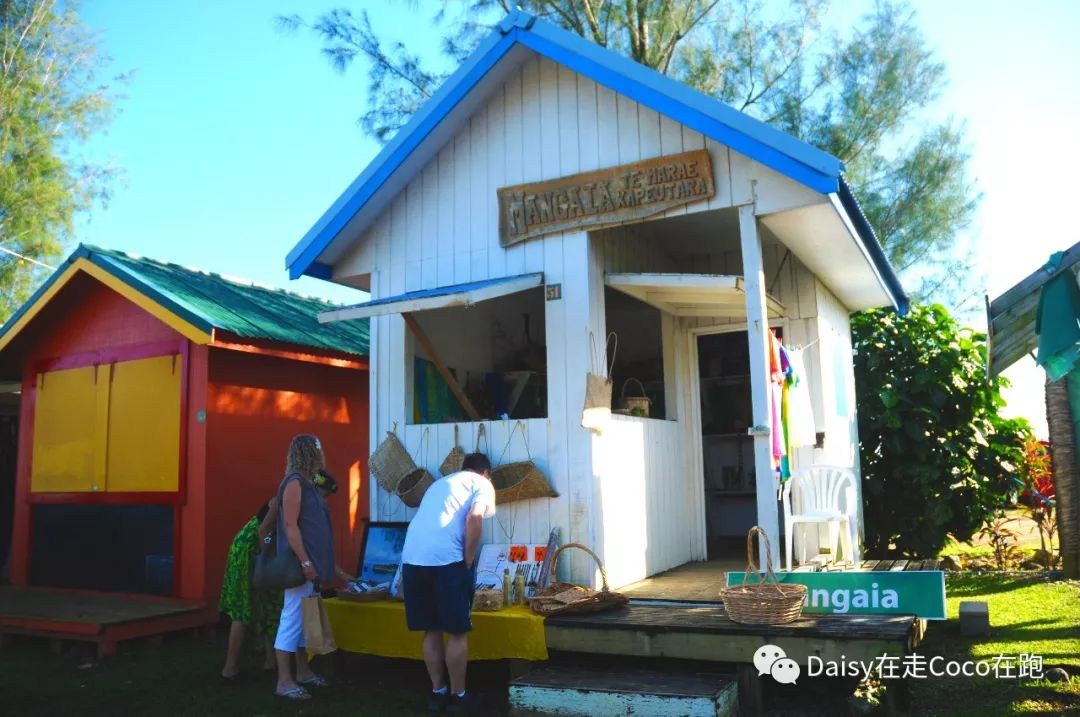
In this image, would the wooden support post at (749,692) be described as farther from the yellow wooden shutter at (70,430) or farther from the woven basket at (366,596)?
the yellow wooden shutter at (70,430)

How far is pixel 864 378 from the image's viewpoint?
10.9 m

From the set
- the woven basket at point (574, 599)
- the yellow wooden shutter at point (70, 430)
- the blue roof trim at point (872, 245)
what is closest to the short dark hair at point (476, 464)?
the woven basket at point (574, 599)

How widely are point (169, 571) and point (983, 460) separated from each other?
9.35 m

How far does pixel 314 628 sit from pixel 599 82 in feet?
14.7

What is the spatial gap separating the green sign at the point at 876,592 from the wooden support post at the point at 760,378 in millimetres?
336

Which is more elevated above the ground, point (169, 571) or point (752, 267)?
point (752, 267)

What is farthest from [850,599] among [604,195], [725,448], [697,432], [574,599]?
[725,448]

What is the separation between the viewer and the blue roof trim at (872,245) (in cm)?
639

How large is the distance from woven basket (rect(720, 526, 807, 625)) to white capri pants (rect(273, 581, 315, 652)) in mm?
2850

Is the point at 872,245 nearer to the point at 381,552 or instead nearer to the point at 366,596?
the point at 381,552

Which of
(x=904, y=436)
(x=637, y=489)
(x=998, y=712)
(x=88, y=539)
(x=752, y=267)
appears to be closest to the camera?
(x=998, y=712)

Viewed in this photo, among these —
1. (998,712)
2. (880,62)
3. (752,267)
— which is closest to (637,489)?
(752,267)

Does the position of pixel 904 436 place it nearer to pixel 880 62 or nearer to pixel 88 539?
pixel 880 62

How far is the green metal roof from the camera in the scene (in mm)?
8438
